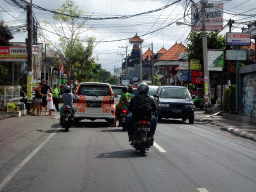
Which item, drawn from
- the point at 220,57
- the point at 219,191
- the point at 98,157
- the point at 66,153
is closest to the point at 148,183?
the point at 219,191

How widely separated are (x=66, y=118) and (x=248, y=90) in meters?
10.9

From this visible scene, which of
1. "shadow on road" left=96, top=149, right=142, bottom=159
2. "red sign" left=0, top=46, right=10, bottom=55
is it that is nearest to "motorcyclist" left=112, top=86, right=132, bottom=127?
"shadow on road" left=96, top=149, right=142, bottom=159

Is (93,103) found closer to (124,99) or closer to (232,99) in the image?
(124,99)

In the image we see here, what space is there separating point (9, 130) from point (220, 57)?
15.9m

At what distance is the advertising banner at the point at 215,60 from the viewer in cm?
2533

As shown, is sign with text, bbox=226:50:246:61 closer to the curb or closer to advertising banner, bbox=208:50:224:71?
advertising banner, bbox=208:50:224:71

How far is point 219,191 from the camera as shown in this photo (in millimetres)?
5676

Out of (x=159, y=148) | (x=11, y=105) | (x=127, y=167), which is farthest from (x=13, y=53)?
(x=127, y=167)

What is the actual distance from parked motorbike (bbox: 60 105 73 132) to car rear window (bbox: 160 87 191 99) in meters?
7.47

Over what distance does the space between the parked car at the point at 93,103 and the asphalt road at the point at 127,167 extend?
441 cm

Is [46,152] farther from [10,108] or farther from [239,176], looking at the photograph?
[10,108]

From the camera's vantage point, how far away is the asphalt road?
5969 mm

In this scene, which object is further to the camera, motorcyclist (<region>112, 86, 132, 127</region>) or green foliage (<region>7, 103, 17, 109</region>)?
green foliage (<region>7, 103, 17, 109</region>)

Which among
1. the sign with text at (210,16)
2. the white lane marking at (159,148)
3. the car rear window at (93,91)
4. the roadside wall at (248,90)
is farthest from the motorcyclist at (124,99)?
the sign with text at (210,16)
